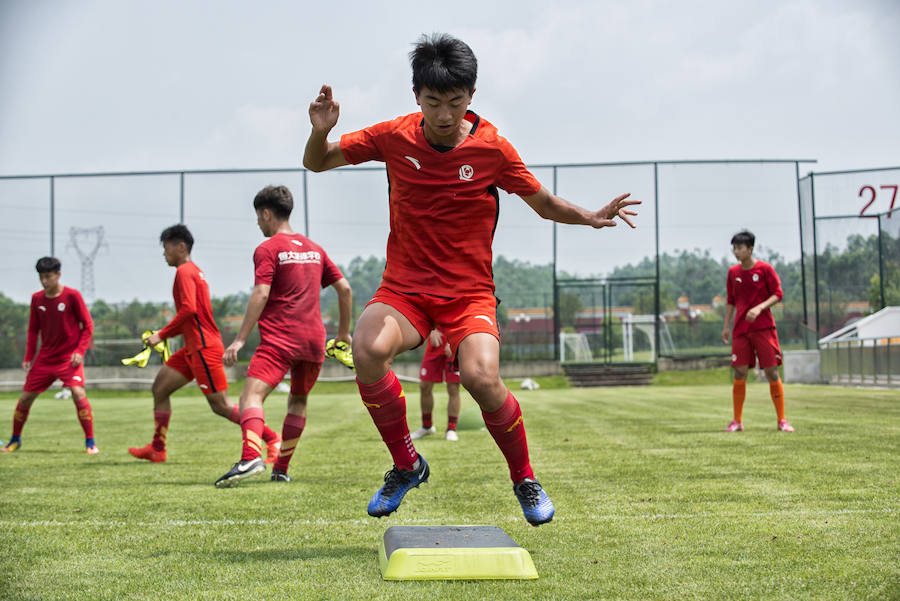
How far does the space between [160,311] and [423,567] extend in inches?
932

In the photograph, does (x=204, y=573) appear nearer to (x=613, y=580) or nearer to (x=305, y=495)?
(x=613, y=580)

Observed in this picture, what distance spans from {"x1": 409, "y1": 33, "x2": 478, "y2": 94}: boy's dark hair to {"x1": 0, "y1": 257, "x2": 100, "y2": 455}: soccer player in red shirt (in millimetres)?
6348

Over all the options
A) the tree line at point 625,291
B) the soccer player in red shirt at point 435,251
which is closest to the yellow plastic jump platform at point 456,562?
the soccer player in red shirt at point 435,251

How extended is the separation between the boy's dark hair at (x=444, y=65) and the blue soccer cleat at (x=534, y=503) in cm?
177

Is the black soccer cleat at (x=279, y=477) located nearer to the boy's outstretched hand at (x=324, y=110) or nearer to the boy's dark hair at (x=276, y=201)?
the boy's dark hair at (x=276, y=201)

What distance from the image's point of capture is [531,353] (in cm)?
2650

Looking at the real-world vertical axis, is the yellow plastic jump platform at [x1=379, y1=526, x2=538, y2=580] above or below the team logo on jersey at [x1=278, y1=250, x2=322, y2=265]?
below

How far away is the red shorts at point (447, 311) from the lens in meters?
3.93

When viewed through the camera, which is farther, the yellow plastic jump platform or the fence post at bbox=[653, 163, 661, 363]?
the fence post at bbox=[653, 163, 661, 363]

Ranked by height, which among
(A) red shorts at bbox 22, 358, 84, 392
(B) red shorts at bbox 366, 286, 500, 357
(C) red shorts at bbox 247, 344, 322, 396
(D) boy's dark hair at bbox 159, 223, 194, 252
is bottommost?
(A) red shorts at bbox 22, 358, 84, 392

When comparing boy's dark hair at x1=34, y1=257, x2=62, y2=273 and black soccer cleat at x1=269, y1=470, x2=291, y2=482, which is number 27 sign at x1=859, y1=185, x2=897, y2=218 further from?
black soccer cleat at x1=269, y1=470, x2=291, y2=482

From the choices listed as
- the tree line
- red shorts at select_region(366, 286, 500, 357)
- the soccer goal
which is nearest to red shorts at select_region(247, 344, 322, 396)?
red shorts at select_region(366, 286, 500, 357)

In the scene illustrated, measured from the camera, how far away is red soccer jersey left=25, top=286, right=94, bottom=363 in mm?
8883

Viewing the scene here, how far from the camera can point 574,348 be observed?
2669 cm
